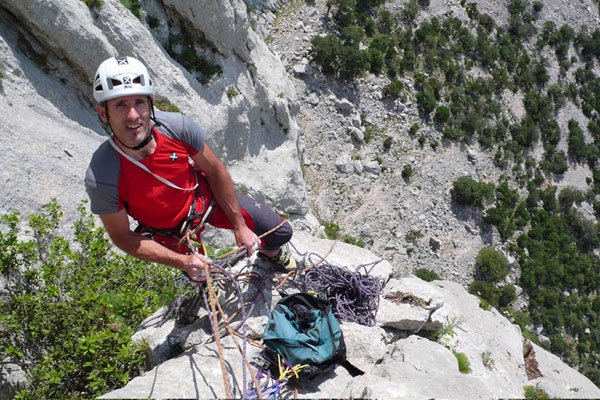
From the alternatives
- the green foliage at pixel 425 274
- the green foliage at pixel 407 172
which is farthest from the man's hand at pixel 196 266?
the green foliage at pixel 407 172

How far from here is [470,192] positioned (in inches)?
1059

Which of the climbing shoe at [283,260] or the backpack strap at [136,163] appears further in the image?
the climbing shoe at [283,260]

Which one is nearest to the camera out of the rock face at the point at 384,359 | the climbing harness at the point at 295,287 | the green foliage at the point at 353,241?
the rock face at the point at 384,359

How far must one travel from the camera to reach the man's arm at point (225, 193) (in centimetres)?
468

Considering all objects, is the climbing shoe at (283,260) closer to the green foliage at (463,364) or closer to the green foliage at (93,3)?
the green foliage at (463,364)

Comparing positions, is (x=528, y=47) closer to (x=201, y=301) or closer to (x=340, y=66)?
(x=340, y=66)

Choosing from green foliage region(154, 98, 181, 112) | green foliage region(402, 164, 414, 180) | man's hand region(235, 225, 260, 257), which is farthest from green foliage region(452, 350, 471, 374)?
green foliage region(402, 164, 414, 180)

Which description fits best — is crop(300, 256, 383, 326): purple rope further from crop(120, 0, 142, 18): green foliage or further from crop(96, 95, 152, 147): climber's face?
crop(120, 0, 142, 18): green foliage

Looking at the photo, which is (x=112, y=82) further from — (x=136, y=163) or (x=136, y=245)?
(x=136, y=245)

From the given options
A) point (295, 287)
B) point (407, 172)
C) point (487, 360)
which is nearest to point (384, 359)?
point (295, 287)

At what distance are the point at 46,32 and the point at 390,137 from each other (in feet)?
67.8

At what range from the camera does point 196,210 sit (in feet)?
15.7

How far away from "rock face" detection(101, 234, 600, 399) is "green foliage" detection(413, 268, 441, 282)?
14971 mm

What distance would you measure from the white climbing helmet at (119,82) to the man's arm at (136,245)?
1211 mm
